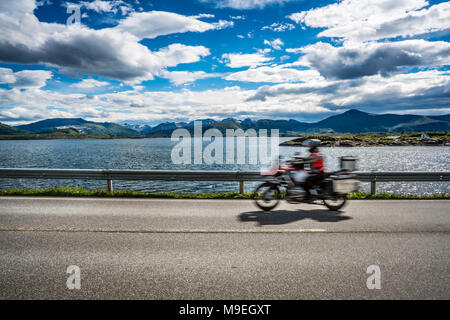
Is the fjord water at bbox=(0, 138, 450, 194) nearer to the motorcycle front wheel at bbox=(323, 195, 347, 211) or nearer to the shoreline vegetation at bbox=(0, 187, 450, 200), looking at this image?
the motorcycle front wheel at bbox=(323, 195, 347, 211)

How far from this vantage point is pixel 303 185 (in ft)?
24.9

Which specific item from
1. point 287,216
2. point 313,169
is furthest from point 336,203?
point 287,216

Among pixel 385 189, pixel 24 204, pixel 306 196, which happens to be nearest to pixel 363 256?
pixel 306 196

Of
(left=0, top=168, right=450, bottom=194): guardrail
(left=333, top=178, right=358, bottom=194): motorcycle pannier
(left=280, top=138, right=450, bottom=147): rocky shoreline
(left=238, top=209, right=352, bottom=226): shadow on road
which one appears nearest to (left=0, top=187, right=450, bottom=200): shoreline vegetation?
(left=0, top=168, right=450, bottom=194): guardrail

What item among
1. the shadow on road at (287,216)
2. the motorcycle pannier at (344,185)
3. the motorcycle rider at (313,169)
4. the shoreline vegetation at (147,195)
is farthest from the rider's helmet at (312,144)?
the shoreline vegetation at (147,195)

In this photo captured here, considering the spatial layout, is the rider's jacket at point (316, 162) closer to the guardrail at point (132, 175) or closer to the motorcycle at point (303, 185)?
the motorcycle at point (303, 185)

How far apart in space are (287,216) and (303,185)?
43.8 inches

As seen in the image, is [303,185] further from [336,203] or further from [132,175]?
[132,175]

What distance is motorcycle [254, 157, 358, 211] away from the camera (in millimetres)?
7492

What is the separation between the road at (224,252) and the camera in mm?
3439

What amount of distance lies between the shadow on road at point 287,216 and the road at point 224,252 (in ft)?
0.09

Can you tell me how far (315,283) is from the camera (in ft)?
11.7

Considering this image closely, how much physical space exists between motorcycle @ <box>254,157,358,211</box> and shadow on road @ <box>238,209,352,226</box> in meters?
0.33
